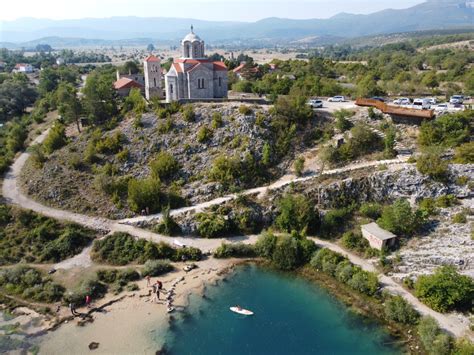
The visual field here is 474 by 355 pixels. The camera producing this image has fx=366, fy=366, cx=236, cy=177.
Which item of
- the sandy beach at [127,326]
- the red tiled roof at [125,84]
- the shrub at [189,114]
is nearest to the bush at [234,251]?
the sandy beach at [127,326]

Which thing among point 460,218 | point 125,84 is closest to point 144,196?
point 125,84

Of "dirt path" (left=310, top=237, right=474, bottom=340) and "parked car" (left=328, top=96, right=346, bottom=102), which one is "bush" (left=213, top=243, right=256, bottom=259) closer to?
"dirt path" (left=310, top=237, right=474, bottom=340)

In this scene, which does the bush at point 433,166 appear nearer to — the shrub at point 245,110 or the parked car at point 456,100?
the parked car at point 456,100

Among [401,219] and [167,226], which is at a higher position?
[401,219]

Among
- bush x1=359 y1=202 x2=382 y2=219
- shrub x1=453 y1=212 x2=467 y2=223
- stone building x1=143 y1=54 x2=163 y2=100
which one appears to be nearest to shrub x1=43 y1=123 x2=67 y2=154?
stone building x1=143 y1=54 x2=163 y2=100

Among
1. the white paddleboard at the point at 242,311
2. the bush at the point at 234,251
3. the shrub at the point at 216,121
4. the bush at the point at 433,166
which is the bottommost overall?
the white paddleboard at the point at 242,311

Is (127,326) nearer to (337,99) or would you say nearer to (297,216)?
(297,216)
